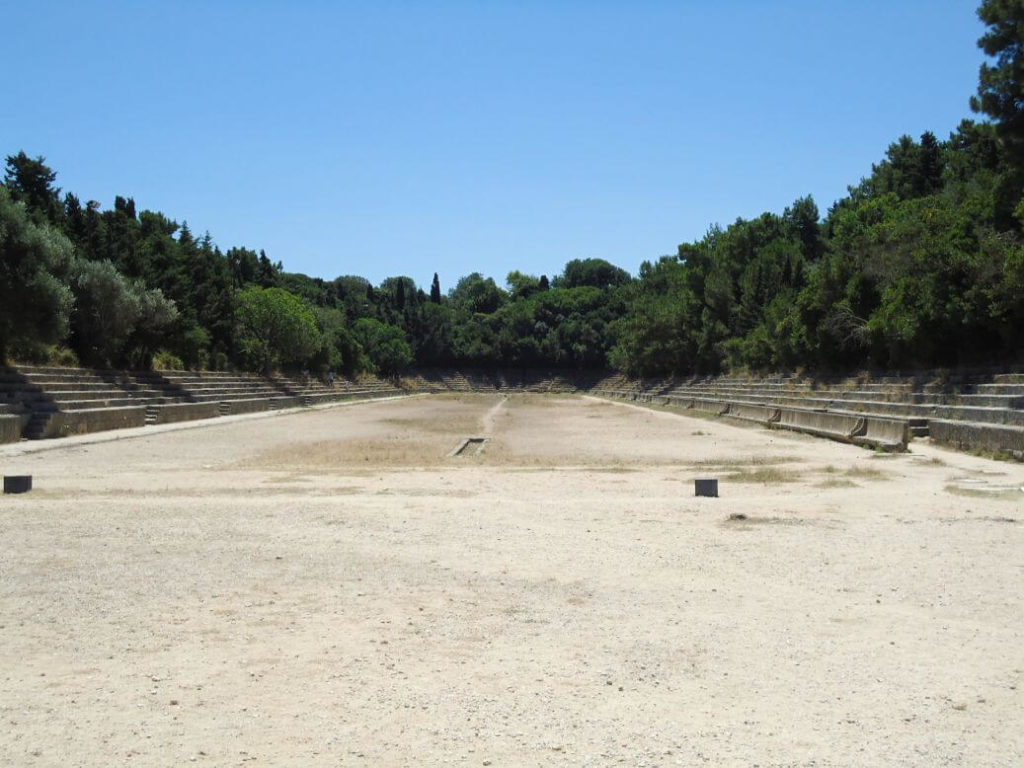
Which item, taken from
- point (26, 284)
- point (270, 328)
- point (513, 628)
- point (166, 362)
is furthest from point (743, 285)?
point (513, 628)

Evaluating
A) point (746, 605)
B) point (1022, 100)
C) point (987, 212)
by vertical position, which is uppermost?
point (1022, 100)

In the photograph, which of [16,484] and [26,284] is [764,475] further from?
[26,284]

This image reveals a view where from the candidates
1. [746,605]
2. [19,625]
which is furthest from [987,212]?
[19,625]

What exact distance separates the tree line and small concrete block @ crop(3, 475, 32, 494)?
43.2 ft

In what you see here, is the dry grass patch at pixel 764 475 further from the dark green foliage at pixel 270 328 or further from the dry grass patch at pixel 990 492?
the dark green foliage at pixel 270 328

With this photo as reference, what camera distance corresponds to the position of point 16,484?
38.7 ft

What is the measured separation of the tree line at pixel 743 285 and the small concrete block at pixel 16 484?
43.2ft

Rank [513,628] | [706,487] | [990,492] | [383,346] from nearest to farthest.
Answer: [513,628], [990,492], [706,487], [383,346]

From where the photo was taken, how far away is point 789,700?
4.14m

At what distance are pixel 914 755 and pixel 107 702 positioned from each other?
3719 mm

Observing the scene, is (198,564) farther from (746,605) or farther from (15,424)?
(15,424)

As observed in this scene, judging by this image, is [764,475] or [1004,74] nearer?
[764,475]

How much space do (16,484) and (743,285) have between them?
50.9m

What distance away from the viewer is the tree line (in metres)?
21.3
